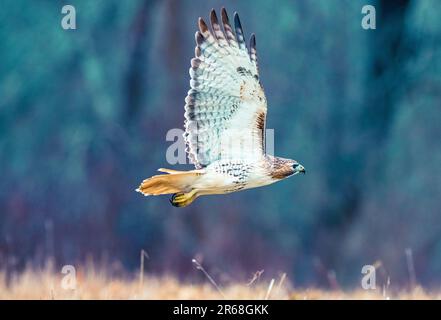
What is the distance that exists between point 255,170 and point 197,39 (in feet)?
1.96

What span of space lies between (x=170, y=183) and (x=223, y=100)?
1.35 feet

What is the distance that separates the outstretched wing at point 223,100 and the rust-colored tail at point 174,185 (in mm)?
115

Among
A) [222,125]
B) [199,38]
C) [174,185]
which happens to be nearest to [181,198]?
[174,185]

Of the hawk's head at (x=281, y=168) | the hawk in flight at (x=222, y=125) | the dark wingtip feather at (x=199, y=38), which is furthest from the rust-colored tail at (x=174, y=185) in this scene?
the dark wingtip feather at (x=199, y=38)

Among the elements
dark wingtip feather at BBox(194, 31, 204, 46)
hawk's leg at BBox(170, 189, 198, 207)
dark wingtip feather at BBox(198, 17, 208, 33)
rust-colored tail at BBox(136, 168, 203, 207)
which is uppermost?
dark wingtip feather at BBox(198, 17, 208, 33)

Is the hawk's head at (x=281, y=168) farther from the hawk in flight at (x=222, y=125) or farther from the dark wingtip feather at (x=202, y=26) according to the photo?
the dark wingtip feather at (x=202, y=26)

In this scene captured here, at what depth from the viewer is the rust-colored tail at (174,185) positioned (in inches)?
109

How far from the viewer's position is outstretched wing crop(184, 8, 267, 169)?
279 cm

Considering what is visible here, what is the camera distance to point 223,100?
113 inches

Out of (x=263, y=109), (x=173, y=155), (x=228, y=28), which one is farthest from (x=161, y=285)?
(x=228, y=28)

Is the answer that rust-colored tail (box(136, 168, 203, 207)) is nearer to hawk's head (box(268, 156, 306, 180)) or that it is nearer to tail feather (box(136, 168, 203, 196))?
tail feather (box(136, 168, 203, 196))

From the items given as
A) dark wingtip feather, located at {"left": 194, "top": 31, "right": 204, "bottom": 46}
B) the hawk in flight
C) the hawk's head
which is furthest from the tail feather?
dark wingtip feather, located at {"left": 194, "top": 31, "right": 204, "bottom": 46}

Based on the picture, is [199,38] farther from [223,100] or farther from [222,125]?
[222,125]

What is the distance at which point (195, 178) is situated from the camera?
2.85 meters
